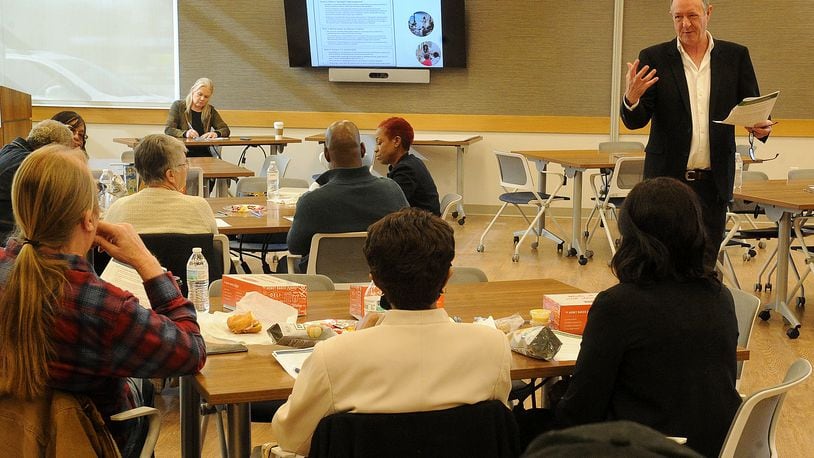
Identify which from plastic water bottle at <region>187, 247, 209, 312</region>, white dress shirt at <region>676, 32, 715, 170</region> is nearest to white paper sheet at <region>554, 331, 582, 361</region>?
plastic water bottle at <region>187, 247, 209, 312</region>

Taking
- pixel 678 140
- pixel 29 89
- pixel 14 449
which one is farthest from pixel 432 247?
pixel 29 89

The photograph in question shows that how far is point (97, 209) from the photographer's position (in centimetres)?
229

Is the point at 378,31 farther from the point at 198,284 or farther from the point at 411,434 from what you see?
the point at 411,434

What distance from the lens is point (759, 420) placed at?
7.61 ft

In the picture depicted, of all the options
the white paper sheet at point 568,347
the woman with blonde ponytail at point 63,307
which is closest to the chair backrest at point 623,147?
the white paper sheet at point 568,347

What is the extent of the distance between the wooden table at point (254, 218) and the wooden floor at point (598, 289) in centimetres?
84

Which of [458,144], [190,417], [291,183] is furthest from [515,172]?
[190,417]

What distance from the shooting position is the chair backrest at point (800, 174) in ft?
23.3

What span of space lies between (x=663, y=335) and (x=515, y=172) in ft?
19.8

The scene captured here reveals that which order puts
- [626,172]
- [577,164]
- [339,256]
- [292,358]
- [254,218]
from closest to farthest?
[292,358] → [339,256] → [254,218] → [626,172] → [577,164]

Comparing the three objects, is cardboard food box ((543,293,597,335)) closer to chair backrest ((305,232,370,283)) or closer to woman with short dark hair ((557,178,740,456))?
woman with short dark hair ((557,178,740,456))

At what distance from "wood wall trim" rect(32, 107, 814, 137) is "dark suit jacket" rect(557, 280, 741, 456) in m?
8.35

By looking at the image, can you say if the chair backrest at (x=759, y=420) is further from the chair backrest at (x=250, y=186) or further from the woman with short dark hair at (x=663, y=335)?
the chair backrest at (x=250, y=186)

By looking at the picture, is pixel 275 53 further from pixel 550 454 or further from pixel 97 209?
pixel 550 454
